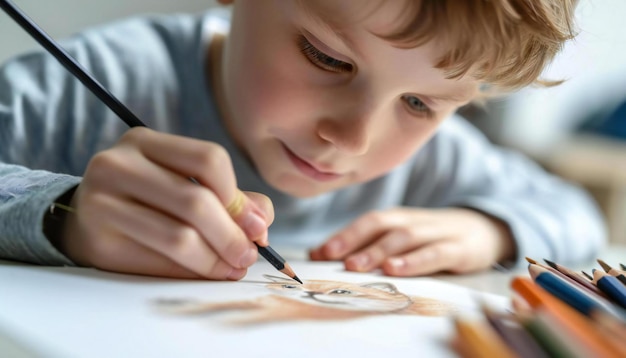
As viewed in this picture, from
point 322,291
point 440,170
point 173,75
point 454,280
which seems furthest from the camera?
point 440,170

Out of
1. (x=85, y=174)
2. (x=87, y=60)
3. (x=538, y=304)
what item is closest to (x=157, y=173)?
(x=85, y=174)

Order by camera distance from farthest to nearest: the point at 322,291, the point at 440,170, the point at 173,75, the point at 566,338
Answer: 1. the point at 440,170
2. the point at 173,75
3. the point at 322,291
4. the point at 566,338

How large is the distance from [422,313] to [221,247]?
3.7 inches

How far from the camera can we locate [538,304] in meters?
0.24

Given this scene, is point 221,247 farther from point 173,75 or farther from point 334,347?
A: point 173,75

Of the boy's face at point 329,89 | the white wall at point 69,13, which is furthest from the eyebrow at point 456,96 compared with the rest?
the white wall at point 69,13

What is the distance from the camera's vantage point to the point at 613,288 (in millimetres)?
295

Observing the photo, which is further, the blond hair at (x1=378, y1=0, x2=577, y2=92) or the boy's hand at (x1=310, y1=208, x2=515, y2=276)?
the boy's hand at (x1=310, y1=208, x2=515, y2=276)

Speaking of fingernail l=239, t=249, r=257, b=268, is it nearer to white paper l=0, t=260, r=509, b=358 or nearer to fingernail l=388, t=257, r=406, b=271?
white paper l=0, t=260, r=509, b=358

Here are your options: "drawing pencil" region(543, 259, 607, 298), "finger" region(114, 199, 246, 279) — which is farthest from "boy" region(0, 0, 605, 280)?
"drawing pencil" region(543, 259, 607, 298)

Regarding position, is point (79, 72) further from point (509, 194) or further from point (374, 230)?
point (509, 194)

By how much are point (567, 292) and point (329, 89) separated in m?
0.16

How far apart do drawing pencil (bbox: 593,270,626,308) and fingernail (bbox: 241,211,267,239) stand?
16 centimetres

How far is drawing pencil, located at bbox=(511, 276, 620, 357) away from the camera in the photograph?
0.20 metres
